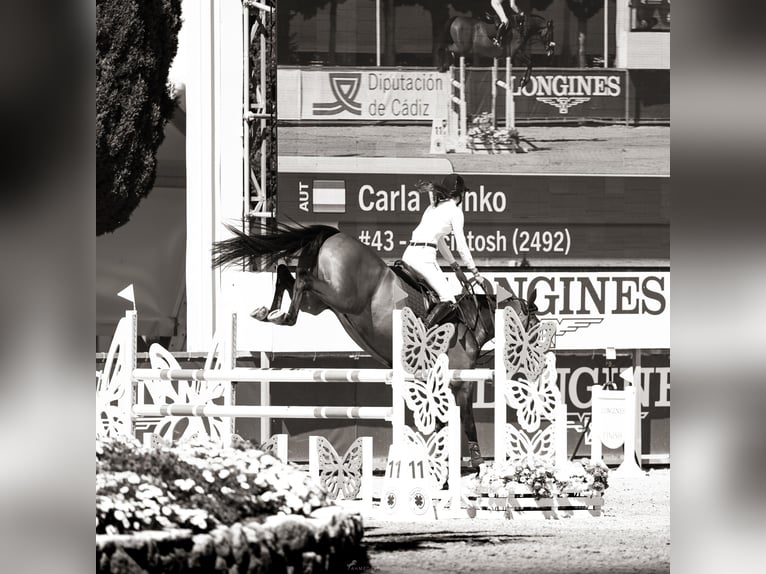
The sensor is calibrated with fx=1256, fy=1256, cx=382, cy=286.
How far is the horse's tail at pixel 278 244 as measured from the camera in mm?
5645

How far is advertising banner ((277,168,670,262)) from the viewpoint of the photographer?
6.61 m

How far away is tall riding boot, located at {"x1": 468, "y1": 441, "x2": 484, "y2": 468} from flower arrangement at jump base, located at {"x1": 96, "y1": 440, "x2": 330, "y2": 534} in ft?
6.61

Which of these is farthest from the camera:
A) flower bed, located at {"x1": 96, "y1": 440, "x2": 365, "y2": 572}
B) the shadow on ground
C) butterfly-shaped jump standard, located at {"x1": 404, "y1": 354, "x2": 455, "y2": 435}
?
butterfly-shaped jump standard, located at {"x1": 404, "y1": 354, "x2": 455, "y2": 435}

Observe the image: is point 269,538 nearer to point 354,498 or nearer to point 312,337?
point 354,498

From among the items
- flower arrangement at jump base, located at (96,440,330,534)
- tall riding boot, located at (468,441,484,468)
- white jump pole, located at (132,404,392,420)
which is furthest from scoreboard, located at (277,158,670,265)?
flower arrangement at jump base, located at (96,440,330,534)

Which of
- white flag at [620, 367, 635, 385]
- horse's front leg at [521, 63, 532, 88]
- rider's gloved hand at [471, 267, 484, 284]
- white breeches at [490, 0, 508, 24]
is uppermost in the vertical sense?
white breeches at [490, 0, 508, 24]

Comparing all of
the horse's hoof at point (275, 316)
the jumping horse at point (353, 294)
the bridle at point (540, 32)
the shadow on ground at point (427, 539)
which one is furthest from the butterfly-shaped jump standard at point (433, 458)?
the bridle at point (540, 32)

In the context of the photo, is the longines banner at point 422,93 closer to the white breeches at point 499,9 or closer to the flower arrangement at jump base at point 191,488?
the white breeches at point 499,9

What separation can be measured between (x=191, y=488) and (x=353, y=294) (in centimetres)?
231

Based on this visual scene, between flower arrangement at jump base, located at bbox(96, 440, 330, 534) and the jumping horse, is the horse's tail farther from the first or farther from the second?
flower arrangement at jump base, located at bbox(96, 440, 330, 534)

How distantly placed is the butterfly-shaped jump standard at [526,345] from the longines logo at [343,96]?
181 centimetres

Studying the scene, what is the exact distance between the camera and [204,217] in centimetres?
662
